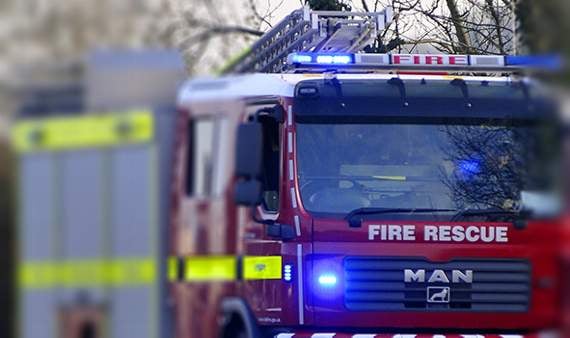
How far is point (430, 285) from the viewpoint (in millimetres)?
11852

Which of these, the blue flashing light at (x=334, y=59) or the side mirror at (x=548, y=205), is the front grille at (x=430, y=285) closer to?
the blue flashing light at (x=334, y=59)

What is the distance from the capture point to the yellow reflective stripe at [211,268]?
771 centimetres

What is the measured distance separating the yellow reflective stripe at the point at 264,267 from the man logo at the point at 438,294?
120 cm

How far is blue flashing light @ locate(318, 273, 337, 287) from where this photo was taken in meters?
11.7

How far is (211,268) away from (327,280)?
3740mm

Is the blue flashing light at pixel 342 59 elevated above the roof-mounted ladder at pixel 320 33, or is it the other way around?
the roof-mounted ladder at pixel 320 33

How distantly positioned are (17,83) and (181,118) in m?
0.86

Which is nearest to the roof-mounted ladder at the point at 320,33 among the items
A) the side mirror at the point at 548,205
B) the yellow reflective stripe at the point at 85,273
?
the yellow reflective stripe at the point at 85,273

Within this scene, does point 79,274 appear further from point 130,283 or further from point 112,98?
point 112,98

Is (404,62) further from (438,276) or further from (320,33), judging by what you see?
(438,276)

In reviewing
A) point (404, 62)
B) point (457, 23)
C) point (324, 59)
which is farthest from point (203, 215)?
point (457, 23)

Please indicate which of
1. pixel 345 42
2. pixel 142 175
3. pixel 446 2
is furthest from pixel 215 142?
pixel 446 2

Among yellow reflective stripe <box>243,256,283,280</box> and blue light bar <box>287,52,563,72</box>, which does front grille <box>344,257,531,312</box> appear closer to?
yellow reflective stripe <box>243,256,283,280</box>

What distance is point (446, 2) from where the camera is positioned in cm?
2416
